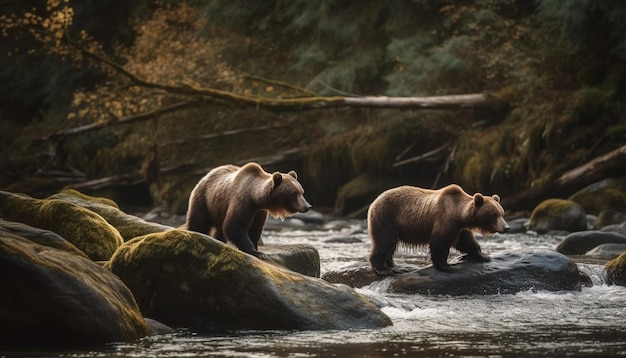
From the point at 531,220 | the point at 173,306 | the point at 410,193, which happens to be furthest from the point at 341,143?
the point at 173,306

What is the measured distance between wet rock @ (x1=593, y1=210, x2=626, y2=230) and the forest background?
5.83ft

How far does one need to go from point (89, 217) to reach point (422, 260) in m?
5.54

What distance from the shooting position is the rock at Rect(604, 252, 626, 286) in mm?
10748

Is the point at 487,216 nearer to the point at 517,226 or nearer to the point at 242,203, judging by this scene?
the point at 242,203

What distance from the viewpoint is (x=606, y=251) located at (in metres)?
13.5

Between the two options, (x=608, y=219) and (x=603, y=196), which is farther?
(x=603, y=196)

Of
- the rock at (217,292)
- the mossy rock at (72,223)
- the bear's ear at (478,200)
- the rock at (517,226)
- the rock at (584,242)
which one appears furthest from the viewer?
the rock at (517,226)

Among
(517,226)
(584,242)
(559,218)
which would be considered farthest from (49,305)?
(517,226)

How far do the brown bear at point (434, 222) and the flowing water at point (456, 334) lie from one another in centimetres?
62

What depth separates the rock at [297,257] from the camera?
10395 mm

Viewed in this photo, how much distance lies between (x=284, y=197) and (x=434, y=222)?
1706 mm

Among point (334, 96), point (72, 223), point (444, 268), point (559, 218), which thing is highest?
point (334, 96)

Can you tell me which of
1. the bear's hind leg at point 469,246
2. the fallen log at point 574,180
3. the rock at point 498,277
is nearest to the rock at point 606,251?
the rock at point 498,277

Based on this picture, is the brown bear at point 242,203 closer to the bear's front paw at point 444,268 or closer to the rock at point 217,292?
the bear's front paw at point 444,268
